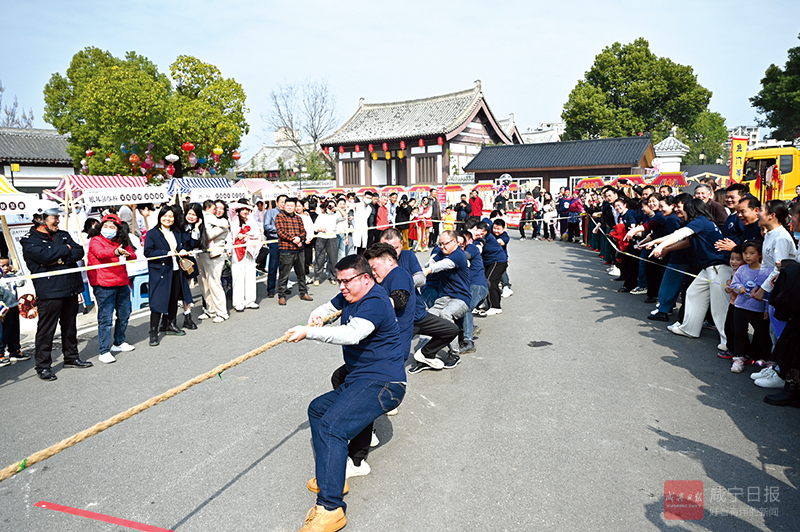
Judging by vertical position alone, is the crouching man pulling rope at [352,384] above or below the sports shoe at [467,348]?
above

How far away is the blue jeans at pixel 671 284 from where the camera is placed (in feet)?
24.6

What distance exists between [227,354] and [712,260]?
6.10m

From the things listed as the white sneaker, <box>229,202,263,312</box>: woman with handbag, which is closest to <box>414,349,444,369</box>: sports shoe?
the white sneaker

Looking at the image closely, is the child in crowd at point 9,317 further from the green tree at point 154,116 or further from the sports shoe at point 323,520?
the green tree at point 154,116

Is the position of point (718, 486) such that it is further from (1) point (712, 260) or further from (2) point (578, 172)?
(2) point (578, 172)

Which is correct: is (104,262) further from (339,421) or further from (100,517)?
(339,421)

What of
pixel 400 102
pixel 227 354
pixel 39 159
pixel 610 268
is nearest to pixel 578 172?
pixel 400 102

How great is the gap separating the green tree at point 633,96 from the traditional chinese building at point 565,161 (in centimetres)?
787

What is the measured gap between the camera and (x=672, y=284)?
7652 millimetres

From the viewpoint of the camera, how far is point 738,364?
5.62 m

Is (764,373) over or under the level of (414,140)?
under

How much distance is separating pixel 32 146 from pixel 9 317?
34.6 metres

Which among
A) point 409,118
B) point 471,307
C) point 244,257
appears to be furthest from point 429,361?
point 409,118

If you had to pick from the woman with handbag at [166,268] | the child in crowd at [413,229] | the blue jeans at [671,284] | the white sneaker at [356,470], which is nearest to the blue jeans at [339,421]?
the white sneaker at [356,470]
